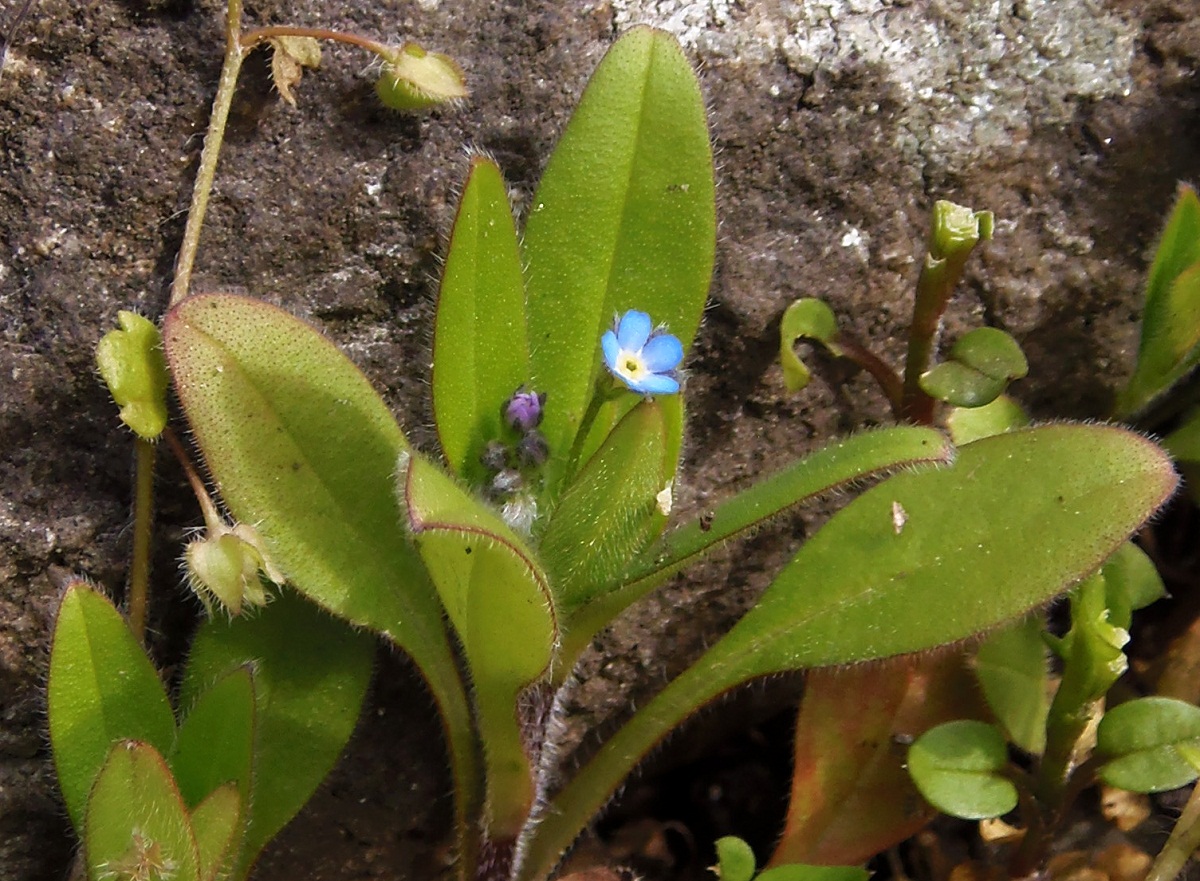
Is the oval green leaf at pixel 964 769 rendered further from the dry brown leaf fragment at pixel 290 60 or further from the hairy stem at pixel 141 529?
the dry brown leaf fragment at pixel 290 60

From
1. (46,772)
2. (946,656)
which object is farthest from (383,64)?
(946,656)

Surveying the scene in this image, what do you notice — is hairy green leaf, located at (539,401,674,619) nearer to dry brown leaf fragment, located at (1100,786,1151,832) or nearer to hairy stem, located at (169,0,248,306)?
hairy stem, located at (169,0,248,306)

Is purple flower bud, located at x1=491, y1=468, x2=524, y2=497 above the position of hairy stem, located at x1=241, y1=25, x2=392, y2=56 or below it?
below

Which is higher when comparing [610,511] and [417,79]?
[417,79]

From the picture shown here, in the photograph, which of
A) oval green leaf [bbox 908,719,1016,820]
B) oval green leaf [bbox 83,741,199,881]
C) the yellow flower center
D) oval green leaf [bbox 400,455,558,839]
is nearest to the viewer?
oval green leaf [bbox 400,455,558,839]

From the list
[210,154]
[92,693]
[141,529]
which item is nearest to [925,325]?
[210,154]

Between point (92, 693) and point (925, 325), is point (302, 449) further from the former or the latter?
point (925, 325)

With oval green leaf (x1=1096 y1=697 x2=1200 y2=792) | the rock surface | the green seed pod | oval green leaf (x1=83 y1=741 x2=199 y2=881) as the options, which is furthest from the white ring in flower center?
oval green leaf (x1=1096 y1=697 x2=1200 y2=792)
